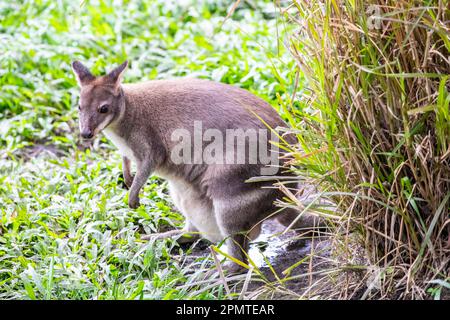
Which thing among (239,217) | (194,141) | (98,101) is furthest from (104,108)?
(239,217)

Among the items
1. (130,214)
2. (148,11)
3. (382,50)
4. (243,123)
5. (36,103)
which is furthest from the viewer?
(148,11)

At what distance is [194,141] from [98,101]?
78 cm

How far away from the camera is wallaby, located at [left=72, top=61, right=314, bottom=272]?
525cm

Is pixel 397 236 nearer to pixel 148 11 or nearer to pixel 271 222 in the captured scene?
pixel 271 222

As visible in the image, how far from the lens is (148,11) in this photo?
9.36 m

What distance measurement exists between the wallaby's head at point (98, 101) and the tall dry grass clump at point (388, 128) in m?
1.78

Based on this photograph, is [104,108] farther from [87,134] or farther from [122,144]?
[122,144]

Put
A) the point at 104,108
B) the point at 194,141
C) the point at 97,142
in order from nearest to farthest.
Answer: the point at 194,141 < the point at 104,108 < the point at 97,142

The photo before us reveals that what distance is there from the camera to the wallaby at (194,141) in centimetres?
525

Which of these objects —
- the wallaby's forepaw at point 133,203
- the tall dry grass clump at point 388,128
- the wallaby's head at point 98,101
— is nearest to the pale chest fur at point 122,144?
the wallaby's head at point 98,101

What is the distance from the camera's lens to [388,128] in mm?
4234

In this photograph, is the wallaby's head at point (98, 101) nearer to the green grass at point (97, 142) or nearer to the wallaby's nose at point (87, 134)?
the wallaby's nose at point (87, 134)

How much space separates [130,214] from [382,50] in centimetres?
266
